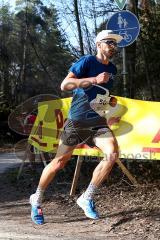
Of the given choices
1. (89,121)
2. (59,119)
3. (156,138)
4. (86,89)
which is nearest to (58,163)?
(89,121)

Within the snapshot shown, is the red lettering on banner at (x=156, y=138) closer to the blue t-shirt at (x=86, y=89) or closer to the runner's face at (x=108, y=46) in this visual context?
the blue t-shirt at (x=86, y=89)

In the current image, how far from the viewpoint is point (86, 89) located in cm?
609

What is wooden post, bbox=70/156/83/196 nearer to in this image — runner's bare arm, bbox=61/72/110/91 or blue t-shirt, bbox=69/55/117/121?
blue t-shirt, bbox=69/55/117/121

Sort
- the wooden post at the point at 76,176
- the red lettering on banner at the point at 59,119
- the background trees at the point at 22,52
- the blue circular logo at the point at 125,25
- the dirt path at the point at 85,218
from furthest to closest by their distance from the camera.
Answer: the background trees at the point at 22,52 < the red lettering on banner at the point at 59,119 < the wooden post at the point at 76,176 < the blue circular logo at the point at 125,25 < the dirt path at the point at 85,218

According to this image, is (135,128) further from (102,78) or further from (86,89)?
(102,78)

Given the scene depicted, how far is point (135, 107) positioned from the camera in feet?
27.4

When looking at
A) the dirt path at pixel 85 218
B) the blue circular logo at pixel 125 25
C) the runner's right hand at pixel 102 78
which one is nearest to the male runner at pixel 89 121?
the runner's right hand at pixel 102 78

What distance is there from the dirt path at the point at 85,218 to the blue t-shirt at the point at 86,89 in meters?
1.59

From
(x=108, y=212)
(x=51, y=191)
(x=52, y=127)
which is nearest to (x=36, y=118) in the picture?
(x=52, y=127)

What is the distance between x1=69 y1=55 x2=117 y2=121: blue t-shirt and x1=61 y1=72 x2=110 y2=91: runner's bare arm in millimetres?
127

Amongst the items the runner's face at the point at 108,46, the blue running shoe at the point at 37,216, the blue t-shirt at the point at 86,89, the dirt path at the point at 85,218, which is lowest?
the dirt path at the point at 85,218

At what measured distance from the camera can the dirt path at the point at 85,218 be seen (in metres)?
6.73

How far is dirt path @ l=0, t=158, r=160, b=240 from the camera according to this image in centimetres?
673

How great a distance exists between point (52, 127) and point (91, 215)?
12.1ft
